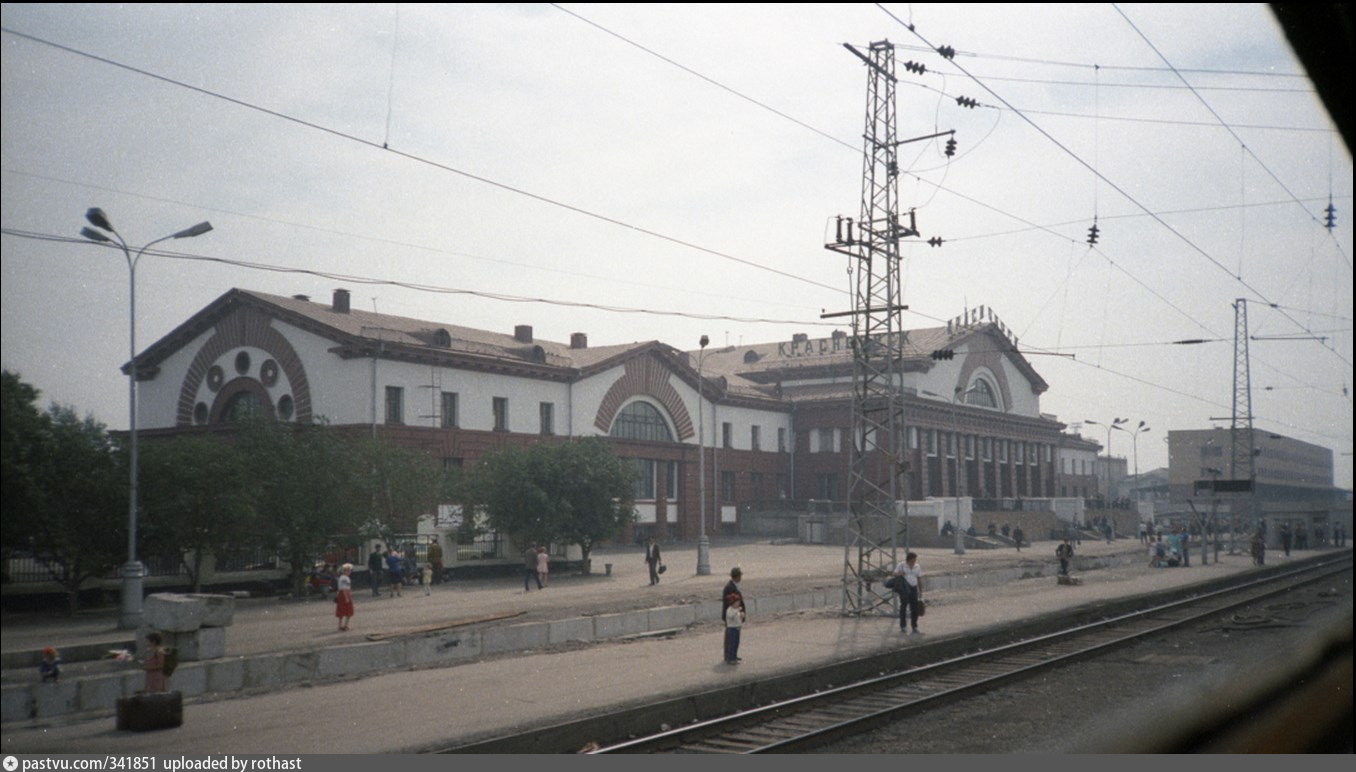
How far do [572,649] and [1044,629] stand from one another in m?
11.4

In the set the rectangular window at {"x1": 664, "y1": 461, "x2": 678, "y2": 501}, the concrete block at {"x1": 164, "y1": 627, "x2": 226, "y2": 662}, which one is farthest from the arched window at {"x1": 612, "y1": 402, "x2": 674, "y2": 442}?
the concrete block at {"x1": 164, "y1": 627, "x2": 226, "y2": 662}

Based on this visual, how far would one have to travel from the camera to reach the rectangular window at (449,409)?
47281 millimetres

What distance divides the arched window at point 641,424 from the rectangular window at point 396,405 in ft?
51.1

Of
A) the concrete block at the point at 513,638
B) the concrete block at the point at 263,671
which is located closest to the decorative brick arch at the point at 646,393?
the concrete block at the point at 513,638

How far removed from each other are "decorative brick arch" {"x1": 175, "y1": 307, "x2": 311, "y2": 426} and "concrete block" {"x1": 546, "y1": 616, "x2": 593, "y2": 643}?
33.6ft

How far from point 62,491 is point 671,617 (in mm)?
16939

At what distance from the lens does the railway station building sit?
A: 1286 inches

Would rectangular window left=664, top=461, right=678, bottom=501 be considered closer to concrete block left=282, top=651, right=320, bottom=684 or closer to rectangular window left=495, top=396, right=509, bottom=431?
rectangular window left=495, top=396, right=509, bottom=431

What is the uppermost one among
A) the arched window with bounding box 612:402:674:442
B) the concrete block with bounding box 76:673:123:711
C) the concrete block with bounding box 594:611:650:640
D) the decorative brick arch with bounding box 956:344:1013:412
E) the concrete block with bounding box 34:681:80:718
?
the decorative brick arch with bounding box 956:344:1013:412

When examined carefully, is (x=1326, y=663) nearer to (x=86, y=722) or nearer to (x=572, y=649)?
(x=86, y=722)

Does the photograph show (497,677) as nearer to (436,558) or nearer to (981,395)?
(436,558)

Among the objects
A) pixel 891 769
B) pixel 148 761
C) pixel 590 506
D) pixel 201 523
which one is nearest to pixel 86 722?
pixel 148 761

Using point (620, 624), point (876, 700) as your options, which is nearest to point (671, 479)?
Answer: point (620, 624)

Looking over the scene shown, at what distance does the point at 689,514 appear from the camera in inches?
2459
